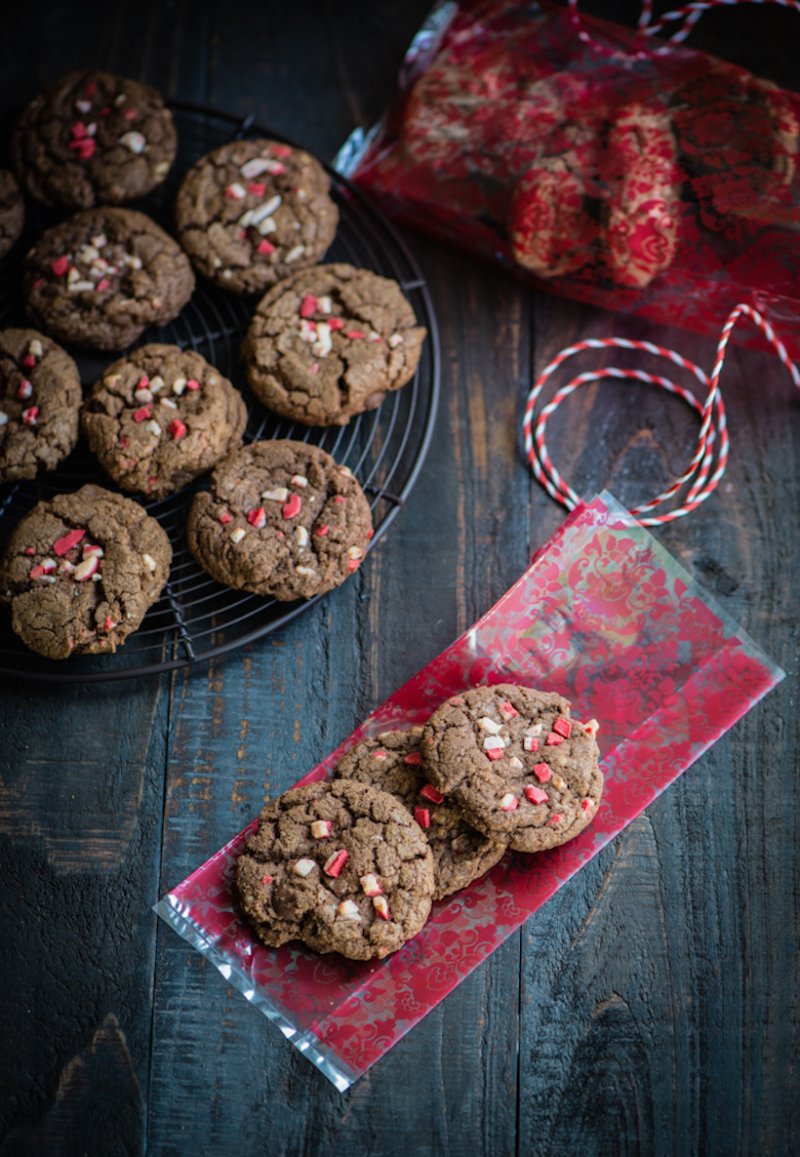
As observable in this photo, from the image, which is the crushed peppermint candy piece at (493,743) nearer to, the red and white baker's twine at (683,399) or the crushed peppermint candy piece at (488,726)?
the crushed peppermint candy piece at (488,726)

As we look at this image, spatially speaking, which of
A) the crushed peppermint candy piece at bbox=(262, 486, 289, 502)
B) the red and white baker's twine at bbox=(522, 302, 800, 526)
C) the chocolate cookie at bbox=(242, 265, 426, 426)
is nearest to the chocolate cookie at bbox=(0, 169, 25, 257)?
the chocolate cookie at bbox=(242, 265, 426, 426)

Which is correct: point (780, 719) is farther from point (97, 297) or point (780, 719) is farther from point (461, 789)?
point (97, 297)

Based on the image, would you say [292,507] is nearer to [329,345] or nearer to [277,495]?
[277,495]

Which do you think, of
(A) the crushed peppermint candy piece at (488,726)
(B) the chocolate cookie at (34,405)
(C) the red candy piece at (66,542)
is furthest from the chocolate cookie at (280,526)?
(A) the crushed peppermint candy piece at (488,726)

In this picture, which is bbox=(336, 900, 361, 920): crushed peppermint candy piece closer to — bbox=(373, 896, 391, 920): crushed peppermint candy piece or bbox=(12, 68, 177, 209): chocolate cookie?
bbox=(373, 896, 391, 920): crushed peppermint candy piece

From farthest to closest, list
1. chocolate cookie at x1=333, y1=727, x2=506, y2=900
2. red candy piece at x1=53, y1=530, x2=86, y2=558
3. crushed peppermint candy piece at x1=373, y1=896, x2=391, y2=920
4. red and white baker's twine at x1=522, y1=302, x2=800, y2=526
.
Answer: red and white baker's twine at x1=522, y1=302, x2=800, y2=526
red candy piece at x1=53, y1=530, x2=86, y2=558
chocolate cookie at x1=333, y1=727, x2=506, y2=900
crushed peppermint candy piece at x1=373, y1=896, x2=391, y2=920

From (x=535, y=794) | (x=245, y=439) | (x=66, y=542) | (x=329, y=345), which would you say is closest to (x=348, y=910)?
(x=535, y=794)
